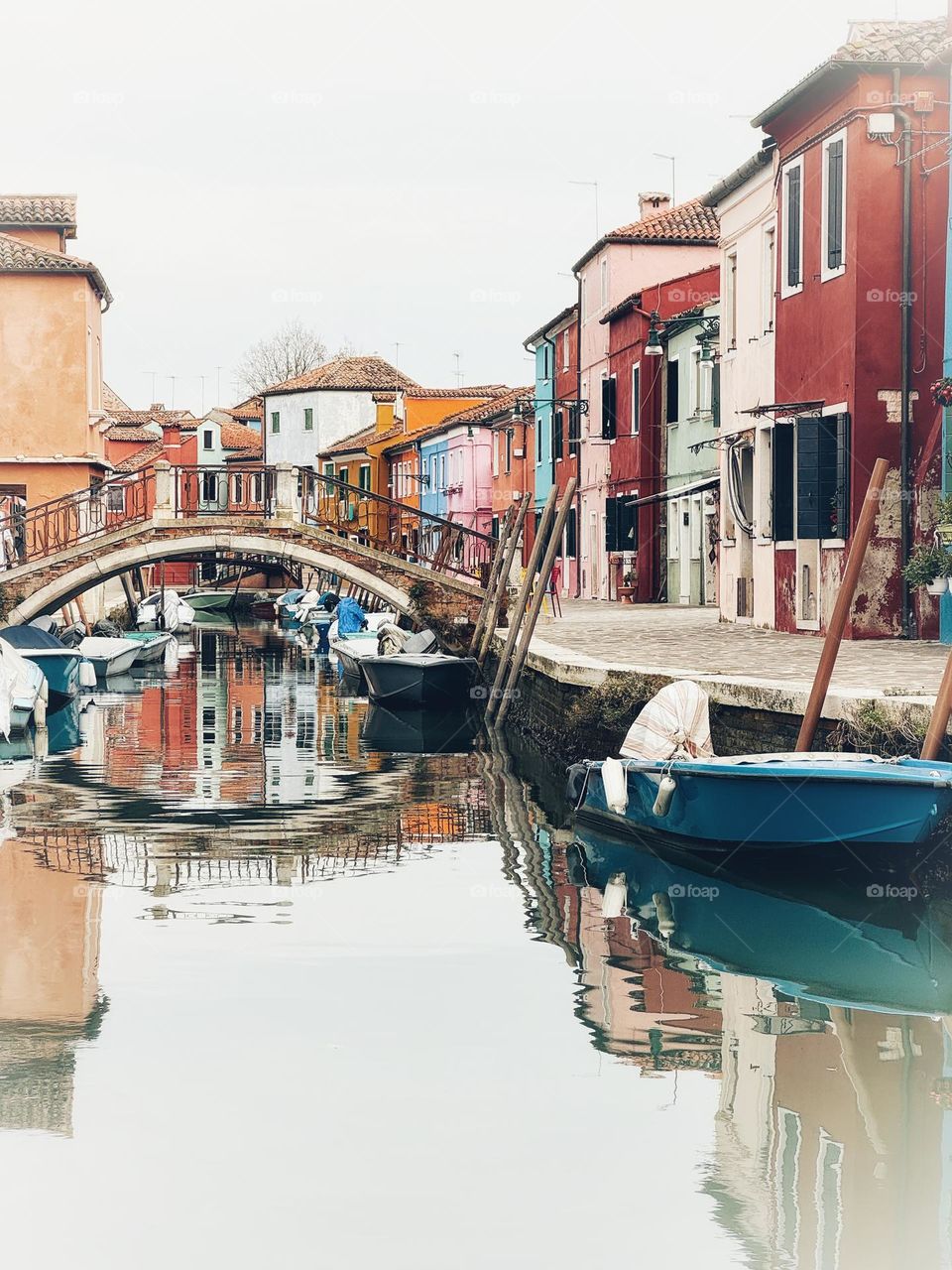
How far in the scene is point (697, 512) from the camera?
29.8 m

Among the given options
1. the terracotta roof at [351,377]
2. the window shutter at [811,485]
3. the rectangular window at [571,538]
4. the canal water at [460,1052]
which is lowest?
the canal water at [460,1052]

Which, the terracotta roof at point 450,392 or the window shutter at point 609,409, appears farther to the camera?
the terracotta roof at point 450,392

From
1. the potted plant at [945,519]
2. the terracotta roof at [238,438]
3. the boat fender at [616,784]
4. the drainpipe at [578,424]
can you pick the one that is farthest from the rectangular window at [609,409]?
the terracotta roof at [238,438]

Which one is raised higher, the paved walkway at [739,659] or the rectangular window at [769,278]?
the rectangular window at [769,278]

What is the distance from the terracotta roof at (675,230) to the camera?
34.3 m

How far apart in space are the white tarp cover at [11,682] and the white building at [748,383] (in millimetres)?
8622

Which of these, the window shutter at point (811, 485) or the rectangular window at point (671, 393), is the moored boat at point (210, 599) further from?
the window shutter at point (811, 485)

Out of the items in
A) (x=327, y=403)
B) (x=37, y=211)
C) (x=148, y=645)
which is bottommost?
(x=148, y=645)

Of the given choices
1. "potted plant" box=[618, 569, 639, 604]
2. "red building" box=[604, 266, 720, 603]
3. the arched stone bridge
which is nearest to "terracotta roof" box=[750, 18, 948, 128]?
the arched stone bridge

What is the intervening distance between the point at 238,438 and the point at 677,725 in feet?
229

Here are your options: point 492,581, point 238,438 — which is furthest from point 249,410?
point 492,581

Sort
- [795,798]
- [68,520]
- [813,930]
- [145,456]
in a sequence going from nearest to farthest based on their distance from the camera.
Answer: [813,930] < [795,798] < [68,520] < [145,456]

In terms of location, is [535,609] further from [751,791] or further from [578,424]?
[578,424]

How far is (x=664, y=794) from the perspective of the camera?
11016mm
